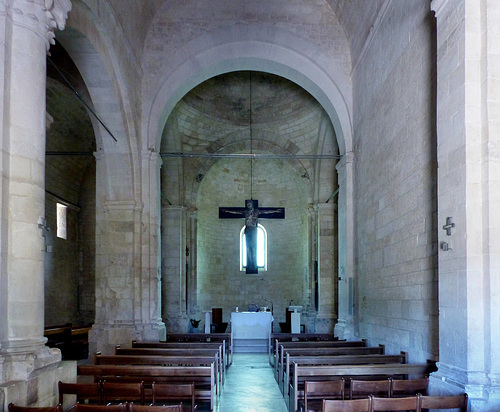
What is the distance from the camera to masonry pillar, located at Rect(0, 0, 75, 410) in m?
5.46

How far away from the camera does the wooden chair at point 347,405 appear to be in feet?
16.4

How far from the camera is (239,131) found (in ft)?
62.6

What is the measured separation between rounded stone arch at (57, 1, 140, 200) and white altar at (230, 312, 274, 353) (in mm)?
5350

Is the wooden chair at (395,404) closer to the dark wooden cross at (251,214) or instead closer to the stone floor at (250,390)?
the stone floor at (250,390)

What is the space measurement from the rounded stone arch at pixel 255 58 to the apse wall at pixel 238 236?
784 centimetres

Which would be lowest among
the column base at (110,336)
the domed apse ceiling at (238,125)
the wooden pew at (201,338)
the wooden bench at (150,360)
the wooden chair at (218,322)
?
the wooden chair at (218,322)

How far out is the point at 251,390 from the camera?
9.74 metres

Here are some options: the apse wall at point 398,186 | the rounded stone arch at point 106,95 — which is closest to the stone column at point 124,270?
the rounded stone arch at point 106,95

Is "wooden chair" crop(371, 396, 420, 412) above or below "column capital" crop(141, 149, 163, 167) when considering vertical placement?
below

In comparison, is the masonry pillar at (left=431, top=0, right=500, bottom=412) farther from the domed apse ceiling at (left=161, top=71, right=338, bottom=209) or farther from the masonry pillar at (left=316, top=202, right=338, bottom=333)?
the domed apse ceiling at (left=161, top=71, right=338, bottom=209)

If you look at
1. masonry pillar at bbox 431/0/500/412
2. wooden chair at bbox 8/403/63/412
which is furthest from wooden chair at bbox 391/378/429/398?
wooden chair at bbox 8/403/63/412

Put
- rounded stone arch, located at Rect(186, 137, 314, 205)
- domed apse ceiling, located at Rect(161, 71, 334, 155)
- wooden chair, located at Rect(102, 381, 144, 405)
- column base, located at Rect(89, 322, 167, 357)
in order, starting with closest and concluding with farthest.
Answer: wooden chair, located at Rect(102, 381, 144, 405) → column base, located at Rect(89, 322, 167, 357) → domed apse ceiling, located at Rect(161, 71, 334, 155) → rounded stone arch, located at Rect(186, 137, 314, 205)

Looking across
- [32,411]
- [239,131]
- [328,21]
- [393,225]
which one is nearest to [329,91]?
[328,21]

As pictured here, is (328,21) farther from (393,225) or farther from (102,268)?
(102,268)
